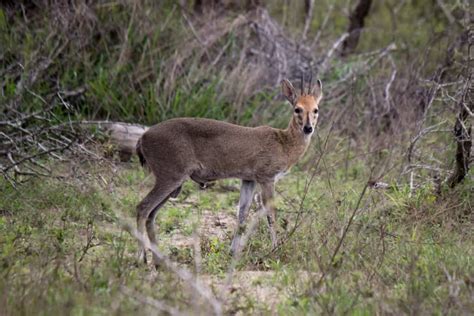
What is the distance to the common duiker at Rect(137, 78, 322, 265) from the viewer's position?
23.1 feet

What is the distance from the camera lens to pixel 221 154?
7.30 m

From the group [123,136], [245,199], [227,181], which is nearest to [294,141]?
[245,199]

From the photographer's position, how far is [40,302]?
4820 millimetres

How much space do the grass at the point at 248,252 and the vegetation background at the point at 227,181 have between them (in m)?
0.02

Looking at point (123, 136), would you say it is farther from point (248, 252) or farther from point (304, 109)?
point (248, 252)

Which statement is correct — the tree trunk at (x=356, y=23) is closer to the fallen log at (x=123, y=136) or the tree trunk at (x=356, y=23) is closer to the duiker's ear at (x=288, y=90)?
the fallen log at (x=123, y=136)

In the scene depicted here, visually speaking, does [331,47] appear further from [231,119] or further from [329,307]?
[329,307]

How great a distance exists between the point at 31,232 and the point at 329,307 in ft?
9.35

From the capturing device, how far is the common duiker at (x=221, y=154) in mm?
7027

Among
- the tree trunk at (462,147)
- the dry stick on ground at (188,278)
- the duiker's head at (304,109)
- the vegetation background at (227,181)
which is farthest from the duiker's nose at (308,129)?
the dry stick on ground at (188,278)

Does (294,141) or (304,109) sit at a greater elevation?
(304,109)

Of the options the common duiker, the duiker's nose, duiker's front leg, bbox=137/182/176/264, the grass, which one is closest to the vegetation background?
the grass

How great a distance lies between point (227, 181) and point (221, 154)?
99.3 inches

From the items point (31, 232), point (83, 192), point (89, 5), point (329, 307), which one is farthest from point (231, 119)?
point (329, 307)
